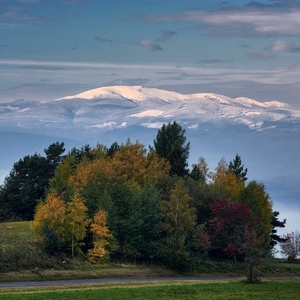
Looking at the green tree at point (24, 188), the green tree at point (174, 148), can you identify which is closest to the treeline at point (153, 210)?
the green tree at point (174, 148)

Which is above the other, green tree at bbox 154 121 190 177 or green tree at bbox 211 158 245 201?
green tree at bbox 154 121 190 177

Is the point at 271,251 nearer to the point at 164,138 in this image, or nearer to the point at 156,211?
the point at 164,138

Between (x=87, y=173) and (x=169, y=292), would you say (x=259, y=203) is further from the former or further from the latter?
(x=169, y=292)

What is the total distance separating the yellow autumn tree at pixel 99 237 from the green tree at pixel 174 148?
3092 cm

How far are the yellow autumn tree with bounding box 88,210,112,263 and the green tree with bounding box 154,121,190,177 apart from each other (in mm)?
30922

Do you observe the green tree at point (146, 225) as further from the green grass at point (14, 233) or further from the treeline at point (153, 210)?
the green grass at point (14, 233)

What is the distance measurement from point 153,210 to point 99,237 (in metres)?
7.28

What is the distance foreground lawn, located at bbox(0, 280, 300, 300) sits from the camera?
4475cm

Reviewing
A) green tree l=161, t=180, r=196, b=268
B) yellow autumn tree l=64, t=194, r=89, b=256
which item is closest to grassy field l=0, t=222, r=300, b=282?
green tree l=161, t=180, r=196, b=268

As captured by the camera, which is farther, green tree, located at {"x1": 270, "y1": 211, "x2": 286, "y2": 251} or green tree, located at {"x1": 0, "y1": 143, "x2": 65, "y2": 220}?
green tree, located at {"x1": 270, "y1": 211, "x2": 286, "y2": 251}

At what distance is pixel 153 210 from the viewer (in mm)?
78688

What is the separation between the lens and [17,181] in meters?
112

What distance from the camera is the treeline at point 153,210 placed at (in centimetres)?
7294

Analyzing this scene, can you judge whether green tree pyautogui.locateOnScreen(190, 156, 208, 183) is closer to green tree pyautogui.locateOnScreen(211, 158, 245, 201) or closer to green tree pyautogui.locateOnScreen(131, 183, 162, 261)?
green tree pyautogui.locateOnScreen(211, 158, 245, 201)
